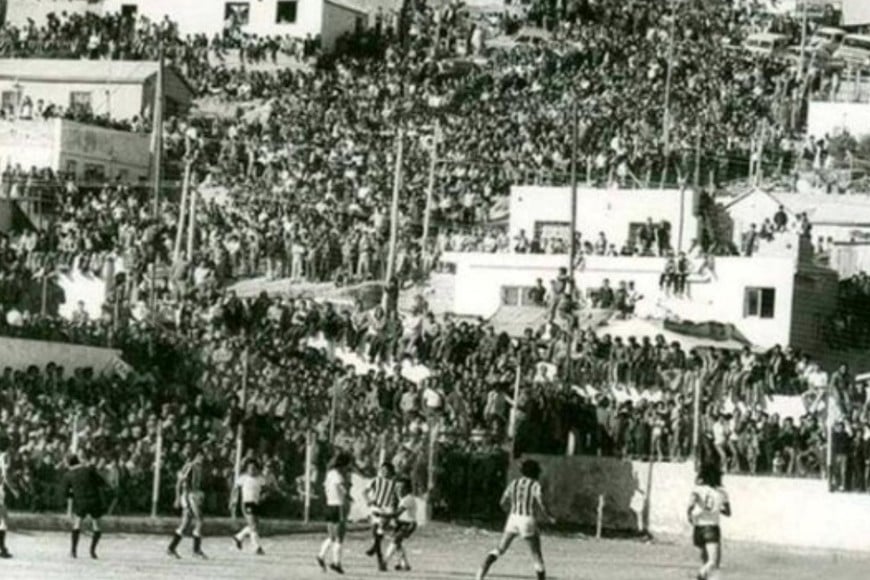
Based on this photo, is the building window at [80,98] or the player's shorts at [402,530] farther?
the building window at [80,98]

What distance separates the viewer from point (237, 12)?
80.1m

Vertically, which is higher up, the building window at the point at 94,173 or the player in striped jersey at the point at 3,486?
the building window at the point at 94,173

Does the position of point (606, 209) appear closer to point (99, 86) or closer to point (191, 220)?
point (191, 220)

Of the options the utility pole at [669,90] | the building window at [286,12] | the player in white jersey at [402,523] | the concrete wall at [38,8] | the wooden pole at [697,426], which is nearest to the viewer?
the player in white jersey at [402,523]

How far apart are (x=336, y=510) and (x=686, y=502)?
11.7 metres

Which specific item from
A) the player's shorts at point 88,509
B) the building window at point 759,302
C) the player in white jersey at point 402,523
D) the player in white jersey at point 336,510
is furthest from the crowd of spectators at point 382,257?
the player in white jersey at point 336,510

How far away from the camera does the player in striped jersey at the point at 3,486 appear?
89.7ft

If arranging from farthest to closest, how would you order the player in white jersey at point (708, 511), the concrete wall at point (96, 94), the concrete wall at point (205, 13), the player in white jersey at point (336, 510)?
the concrete wall at point (205, 13) → the concrete wall at point (96, 94) → the player in white jersey at point (336, 510) → the player in white jersey at point (708, 511)

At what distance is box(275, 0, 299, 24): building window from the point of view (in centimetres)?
7906

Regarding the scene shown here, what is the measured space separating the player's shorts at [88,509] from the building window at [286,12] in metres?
51.9

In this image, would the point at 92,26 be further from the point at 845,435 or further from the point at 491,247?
the point at 845,435

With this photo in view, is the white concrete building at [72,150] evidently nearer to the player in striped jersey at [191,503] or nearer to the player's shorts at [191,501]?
the player in striped jersey at [191,503]

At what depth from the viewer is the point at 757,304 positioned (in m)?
52.1

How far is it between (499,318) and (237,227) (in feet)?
22.2
